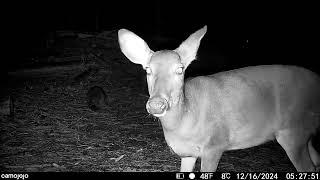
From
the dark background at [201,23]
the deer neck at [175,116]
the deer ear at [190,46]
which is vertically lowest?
the deer neck at [175,116]

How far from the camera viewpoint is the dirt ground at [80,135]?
6066mm

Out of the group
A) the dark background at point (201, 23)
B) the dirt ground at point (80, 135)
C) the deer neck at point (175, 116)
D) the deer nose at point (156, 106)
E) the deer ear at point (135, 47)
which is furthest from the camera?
the dark background at point (201, 23)

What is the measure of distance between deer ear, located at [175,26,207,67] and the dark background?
7499 mm

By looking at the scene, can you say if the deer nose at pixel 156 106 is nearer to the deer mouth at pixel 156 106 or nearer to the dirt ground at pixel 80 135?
the deer mouth at pixel 156 106

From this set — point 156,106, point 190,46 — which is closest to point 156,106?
point 156,106

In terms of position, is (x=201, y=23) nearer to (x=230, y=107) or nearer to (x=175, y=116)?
(x=230, y=107)

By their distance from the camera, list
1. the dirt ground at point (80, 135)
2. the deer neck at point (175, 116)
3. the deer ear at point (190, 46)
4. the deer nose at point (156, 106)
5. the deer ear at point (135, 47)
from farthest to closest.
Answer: the dirt ground at point (80, 135) → the deer ear at point (135, 47) → the deer ear at point (190, 46) → the deer neck at point (175, 116) → the deer nose at point (156, 106)

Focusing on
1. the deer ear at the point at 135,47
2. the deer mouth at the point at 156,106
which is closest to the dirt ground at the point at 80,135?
the deer ear at the point at 135,47

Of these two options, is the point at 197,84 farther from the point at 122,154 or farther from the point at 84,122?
the point at 84,122

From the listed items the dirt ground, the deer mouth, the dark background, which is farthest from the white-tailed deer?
the dark background

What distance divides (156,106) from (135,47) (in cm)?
144

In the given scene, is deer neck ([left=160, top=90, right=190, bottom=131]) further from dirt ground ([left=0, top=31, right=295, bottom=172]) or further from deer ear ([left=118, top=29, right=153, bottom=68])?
dirt ground ([left=0, top=31, right=295, bottom=172])

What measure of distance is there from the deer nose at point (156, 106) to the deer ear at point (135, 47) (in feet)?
3.58

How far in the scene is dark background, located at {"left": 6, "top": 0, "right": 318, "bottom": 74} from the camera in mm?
16922
